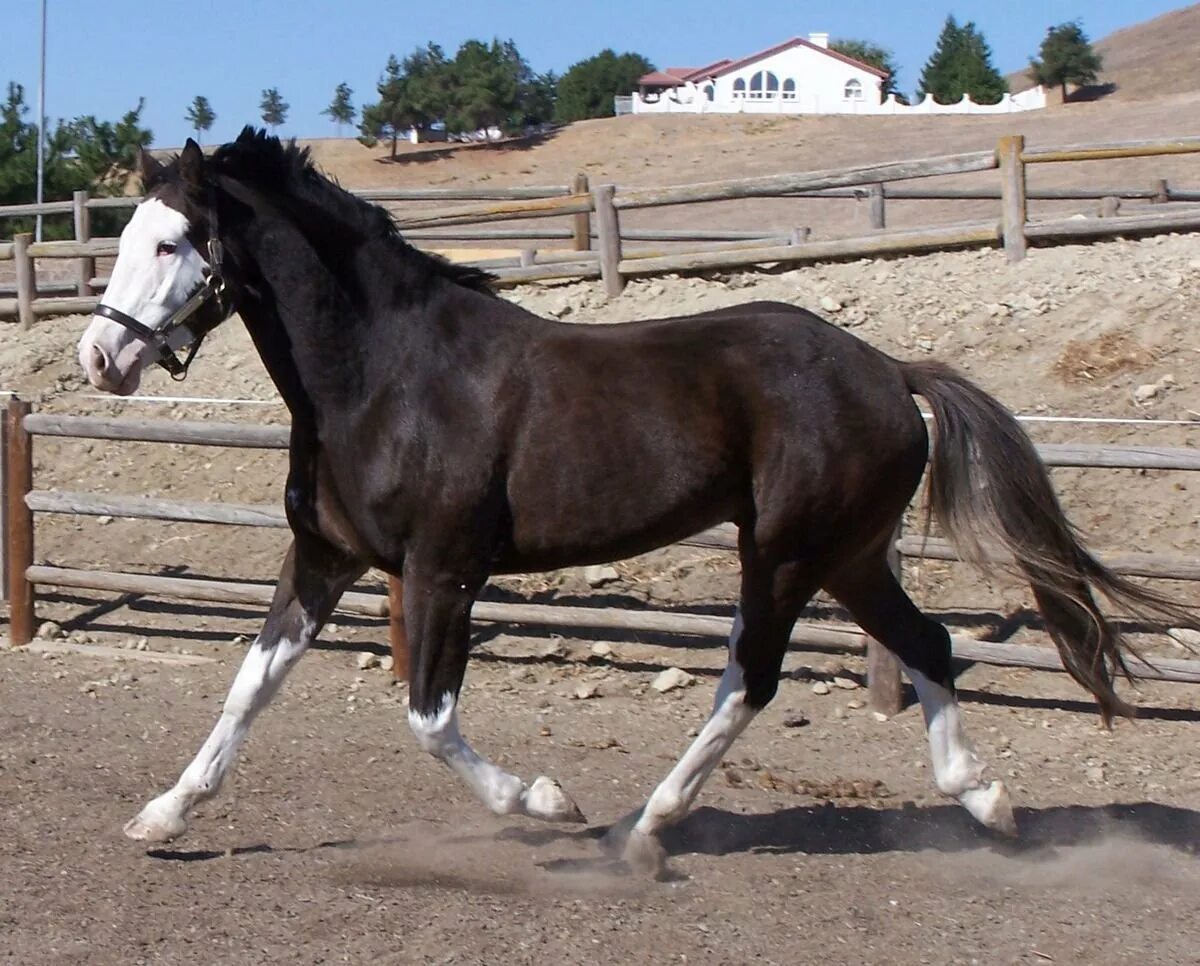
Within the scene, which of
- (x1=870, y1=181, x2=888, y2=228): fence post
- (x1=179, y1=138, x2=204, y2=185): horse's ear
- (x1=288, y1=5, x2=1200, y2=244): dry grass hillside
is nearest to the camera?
(x1=179, y1=138, x2=204, y2=185): horse's ear

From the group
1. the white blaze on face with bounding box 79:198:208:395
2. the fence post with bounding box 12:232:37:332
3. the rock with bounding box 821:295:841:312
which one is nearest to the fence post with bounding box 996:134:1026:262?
the rock with bounding box 821:295:841:312

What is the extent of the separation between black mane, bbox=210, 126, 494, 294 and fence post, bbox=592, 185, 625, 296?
6639 millimetres

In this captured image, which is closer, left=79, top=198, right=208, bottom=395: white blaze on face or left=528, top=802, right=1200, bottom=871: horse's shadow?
left=79, top=198, right=208, bottom=395: white blaze on face

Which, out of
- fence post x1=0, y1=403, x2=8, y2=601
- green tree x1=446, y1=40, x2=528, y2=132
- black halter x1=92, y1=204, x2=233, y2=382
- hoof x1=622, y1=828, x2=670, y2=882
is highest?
green tree x1=446, y1=40, x2=528, y2=132

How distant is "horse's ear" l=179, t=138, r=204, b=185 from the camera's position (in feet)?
12.3

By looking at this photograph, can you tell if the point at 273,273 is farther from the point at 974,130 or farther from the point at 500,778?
the point at 974,130

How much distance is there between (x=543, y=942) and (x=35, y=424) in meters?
4.48

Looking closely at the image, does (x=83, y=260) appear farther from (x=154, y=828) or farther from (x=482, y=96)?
(x=482, y=96)

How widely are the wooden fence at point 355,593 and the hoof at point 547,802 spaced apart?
74.1 inches

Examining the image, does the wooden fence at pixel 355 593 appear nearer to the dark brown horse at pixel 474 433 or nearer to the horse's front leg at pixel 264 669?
the dark brown horse at pixel 474 433

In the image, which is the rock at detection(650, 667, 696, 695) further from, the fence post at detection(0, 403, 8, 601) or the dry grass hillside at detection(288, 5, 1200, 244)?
the dry grass hillside at detection(288, 5, 1200, 244)

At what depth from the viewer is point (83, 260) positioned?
14266 mm

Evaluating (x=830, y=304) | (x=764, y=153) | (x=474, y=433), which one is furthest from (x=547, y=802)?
(x=764, y=153)

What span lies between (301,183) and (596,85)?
217 feet
